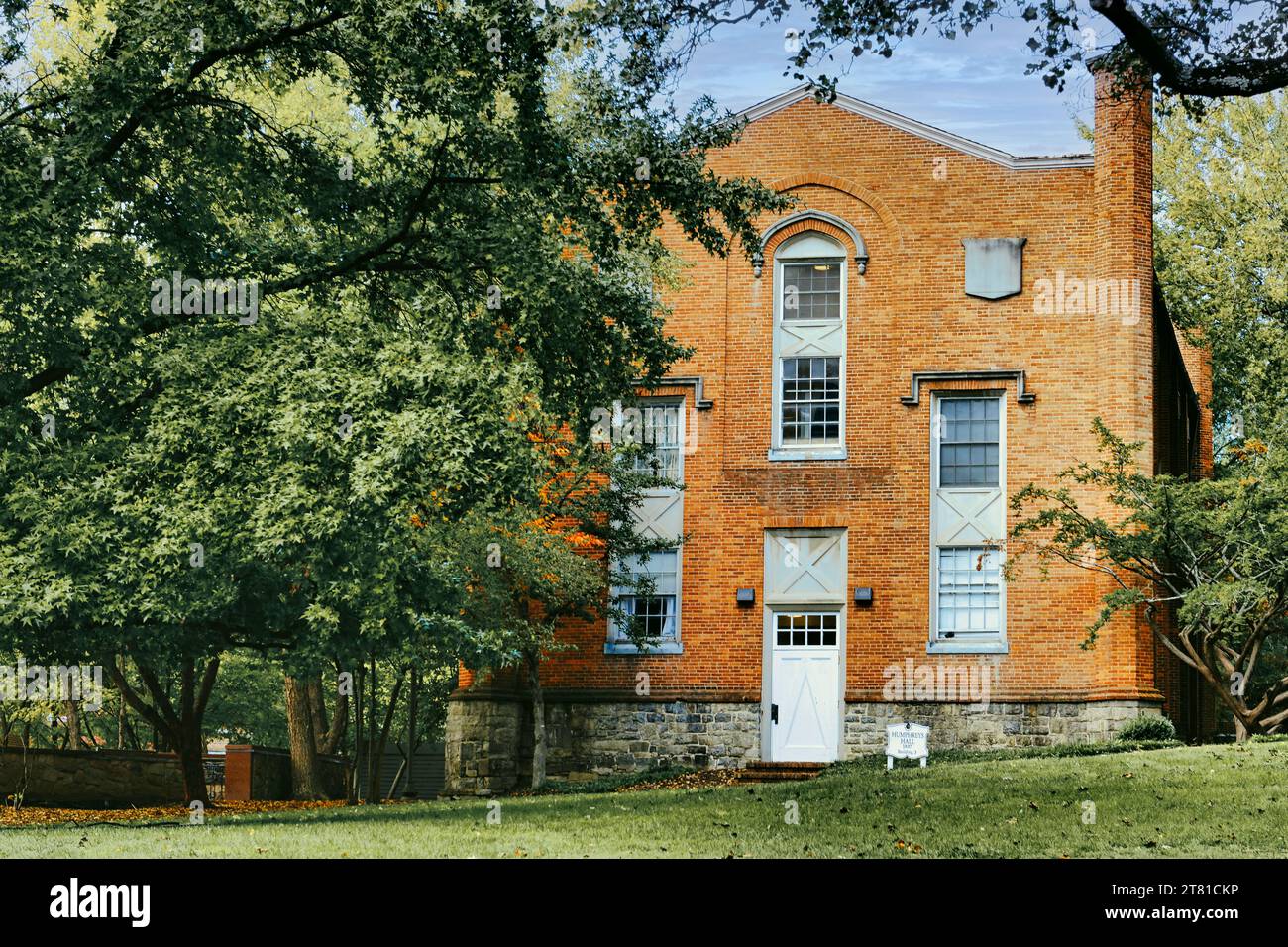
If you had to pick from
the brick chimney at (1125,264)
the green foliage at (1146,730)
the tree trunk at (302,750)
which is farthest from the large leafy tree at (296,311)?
the tree trunk at (302,750)

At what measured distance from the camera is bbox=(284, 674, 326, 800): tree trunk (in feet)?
105

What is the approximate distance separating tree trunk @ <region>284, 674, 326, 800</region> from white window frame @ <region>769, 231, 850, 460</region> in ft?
38.1

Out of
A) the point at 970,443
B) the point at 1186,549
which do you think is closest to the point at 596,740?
the point at 970,443

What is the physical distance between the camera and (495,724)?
27609 millimetres

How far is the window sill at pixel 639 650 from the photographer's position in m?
27.8

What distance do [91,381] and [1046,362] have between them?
16.9m

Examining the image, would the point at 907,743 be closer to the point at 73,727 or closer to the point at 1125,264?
the point at 1125,264

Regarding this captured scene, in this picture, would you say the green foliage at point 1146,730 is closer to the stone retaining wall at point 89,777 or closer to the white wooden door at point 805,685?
the white wooden door at point 805,685

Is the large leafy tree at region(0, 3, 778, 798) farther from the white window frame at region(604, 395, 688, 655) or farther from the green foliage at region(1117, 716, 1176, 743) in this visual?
the green foliage at region(1117, 716, 1176, 743)

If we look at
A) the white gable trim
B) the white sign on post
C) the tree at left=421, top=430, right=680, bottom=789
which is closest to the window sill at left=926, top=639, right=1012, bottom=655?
the white sign on post

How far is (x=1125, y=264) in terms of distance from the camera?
27234 mm

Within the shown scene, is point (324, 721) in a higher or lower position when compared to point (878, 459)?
lower

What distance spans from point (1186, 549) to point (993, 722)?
4.63 metres

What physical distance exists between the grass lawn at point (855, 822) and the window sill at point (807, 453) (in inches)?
316
